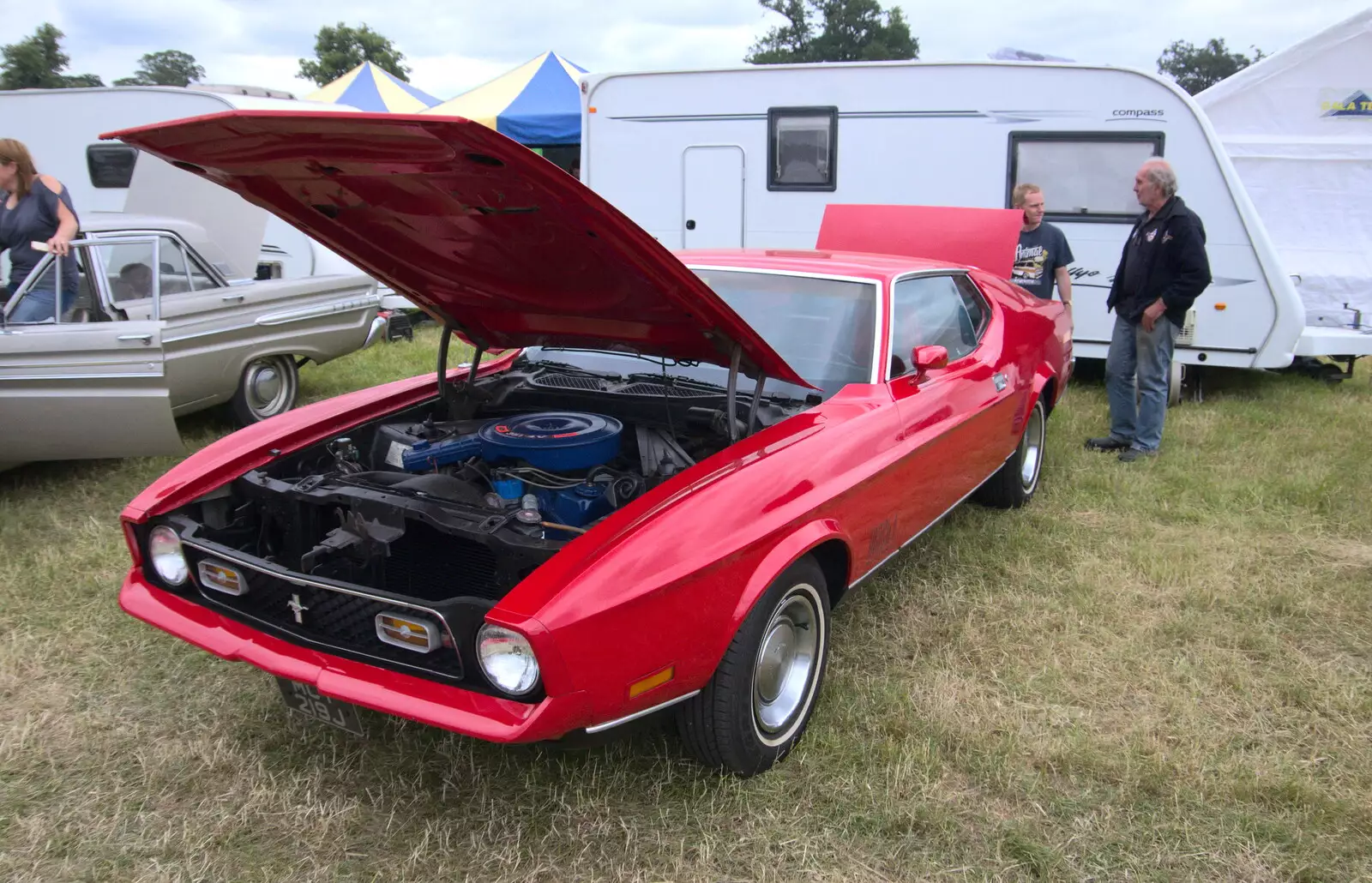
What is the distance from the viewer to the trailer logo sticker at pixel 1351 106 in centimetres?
818

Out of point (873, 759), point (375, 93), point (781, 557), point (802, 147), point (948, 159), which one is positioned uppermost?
point (375, 93)

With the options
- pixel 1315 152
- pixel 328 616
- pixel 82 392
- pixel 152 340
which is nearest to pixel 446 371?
pixel 328 616

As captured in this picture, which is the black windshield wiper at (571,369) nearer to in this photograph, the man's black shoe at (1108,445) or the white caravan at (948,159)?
the man's black shoe at (1108,445)

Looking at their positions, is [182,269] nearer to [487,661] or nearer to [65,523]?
[65,523]

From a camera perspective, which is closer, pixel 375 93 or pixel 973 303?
pixel 973 303

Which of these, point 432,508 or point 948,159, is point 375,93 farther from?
point 432,508

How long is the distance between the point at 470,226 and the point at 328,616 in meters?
1.11

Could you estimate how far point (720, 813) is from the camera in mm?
2447

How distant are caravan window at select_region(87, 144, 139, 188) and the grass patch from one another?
7511 millimetres

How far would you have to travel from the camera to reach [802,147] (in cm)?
750

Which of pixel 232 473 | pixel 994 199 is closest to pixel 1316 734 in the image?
pixel 232 473

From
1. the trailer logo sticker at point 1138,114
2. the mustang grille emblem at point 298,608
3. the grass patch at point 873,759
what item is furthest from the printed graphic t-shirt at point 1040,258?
the mustang grille emblem at point 298,608

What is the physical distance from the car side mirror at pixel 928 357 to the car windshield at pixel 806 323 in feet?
0.55

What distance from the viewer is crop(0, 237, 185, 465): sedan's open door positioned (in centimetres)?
442
